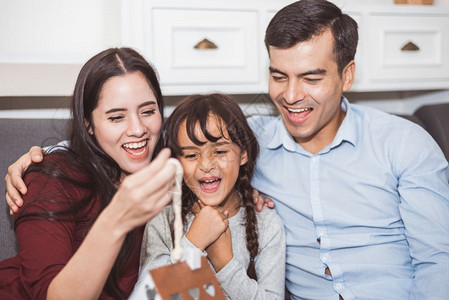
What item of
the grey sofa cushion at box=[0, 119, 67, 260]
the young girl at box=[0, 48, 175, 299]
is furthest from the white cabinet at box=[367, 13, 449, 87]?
the grey sofa cushion at box=[0, 119, 67, 260]

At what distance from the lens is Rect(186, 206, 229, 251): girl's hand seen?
1.21 metres

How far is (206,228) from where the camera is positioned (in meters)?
1.22

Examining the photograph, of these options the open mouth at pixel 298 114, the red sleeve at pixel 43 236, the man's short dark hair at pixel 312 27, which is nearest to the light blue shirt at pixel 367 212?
the open mouth at pixel 298 114

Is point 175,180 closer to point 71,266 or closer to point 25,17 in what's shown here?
point 71,266

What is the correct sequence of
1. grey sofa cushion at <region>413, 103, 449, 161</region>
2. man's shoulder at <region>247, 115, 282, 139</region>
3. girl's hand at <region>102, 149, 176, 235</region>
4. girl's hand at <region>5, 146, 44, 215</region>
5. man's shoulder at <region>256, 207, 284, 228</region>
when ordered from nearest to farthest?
1. girl's hand at <region>102, 149, 176, 235</region>
2. girl's hand at <region>5, 146, 44, 215</region>
3. man's shoulder at <region>256, 207, 284, 228</region>
4. man's shoulder at <region>247, 115, 282, 139</region>
5. grey sofa cushion at <region>413, 103, 449, 161</region>

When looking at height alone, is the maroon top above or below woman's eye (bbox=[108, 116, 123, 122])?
below

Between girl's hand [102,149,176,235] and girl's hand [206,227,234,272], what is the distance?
49cm

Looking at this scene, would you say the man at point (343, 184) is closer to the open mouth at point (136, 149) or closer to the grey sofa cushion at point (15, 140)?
the open mouth at point (136, 149)

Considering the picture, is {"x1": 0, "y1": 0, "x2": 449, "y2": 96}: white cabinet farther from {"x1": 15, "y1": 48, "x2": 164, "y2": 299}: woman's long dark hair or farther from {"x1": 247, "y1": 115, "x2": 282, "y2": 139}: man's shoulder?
{"x1": 15, "y1": 48, "x2": 164, "y2": 299}: woman's long dark hair

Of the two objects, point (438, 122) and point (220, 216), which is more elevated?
point (438, 122)

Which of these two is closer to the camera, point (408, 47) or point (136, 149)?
point (136, 149)

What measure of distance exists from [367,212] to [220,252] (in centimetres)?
48

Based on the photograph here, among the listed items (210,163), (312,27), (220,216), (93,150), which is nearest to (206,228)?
(220,216)

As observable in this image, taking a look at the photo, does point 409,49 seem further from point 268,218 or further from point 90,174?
point 90,174
